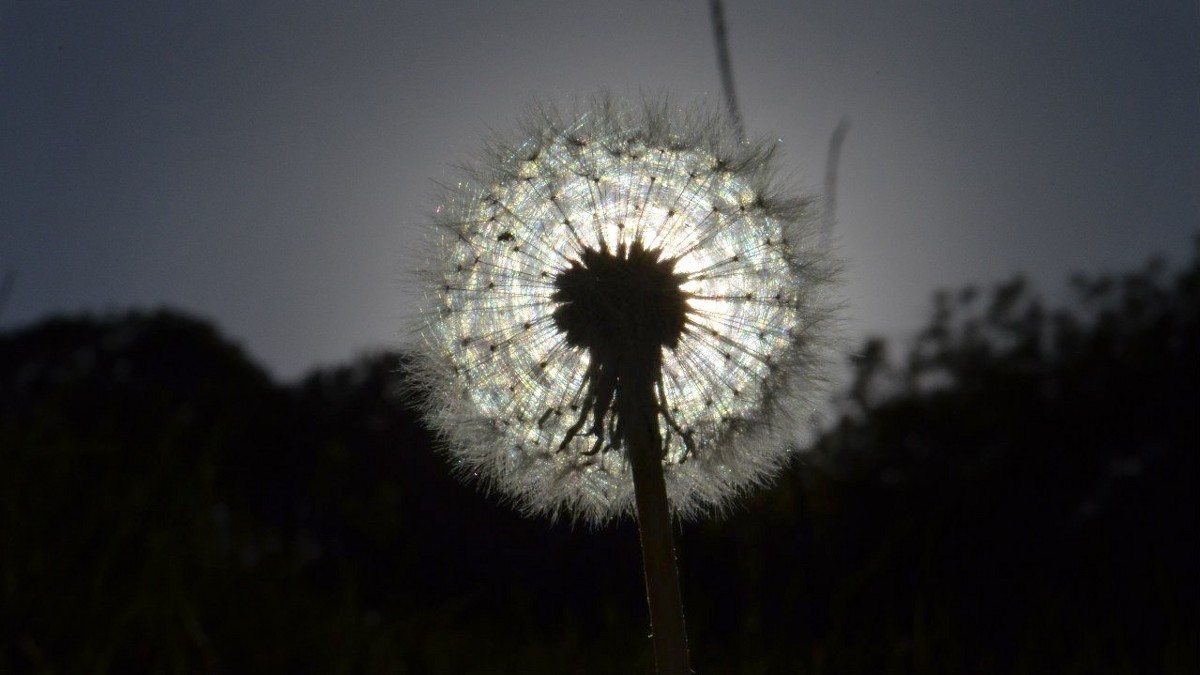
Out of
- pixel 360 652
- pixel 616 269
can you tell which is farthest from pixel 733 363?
pixel 360 652

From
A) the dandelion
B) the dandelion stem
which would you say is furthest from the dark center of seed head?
the dandelion stem

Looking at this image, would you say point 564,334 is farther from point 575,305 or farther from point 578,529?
point 578,529

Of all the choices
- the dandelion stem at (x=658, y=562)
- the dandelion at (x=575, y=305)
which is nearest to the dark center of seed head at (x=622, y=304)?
the dandelion at (x=575, y=305)

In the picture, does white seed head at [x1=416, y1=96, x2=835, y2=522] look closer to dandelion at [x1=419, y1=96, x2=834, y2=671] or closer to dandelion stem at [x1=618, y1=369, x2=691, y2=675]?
dandelion at [x1=419, y1=96, x2=834, y2=671]

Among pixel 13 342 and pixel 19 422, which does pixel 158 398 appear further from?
pixel 13 342

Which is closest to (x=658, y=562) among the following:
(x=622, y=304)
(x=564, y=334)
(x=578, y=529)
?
(x=622, y=304)

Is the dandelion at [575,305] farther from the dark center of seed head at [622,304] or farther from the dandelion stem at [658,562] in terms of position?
the dandelion stem at [658,562]
